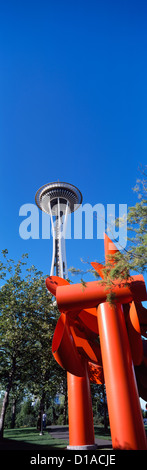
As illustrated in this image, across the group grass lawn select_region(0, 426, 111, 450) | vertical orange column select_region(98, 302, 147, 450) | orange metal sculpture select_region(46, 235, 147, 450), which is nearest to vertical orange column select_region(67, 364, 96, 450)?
orange metal sculpture select_region(46, 235, 147, 450)

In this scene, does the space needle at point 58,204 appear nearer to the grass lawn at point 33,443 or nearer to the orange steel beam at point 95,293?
the grass lawn at point 33,443

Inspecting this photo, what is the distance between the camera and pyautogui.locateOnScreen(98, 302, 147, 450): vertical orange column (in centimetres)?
657

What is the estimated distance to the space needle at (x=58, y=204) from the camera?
6669 centimetres

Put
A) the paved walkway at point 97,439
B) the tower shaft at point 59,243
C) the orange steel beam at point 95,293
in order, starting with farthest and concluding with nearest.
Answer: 1. the tower shaft at point 59,243
2. the paved walkway at point 97,439
3. the orange steel beam at point 95,293

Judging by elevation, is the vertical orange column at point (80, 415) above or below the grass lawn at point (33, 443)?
above

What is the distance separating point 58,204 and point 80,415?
63844 millimetres

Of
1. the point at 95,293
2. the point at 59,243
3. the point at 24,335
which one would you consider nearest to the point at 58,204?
the point at 59,243

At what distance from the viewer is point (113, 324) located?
7812mm

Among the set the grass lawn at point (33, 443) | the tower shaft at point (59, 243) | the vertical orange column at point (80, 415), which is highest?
the tower shaft at point (59, 243)

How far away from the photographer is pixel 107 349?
24.9 ft

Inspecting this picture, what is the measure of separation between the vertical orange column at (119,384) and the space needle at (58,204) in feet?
184

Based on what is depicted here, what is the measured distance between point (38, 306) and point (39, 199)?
58547 millimetres

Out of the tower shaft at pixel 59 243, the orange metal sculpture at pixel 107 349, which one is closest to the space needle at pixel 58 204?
the tower shaft at pixel 59 243

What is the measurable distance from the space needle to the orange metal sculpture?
54.4 m
